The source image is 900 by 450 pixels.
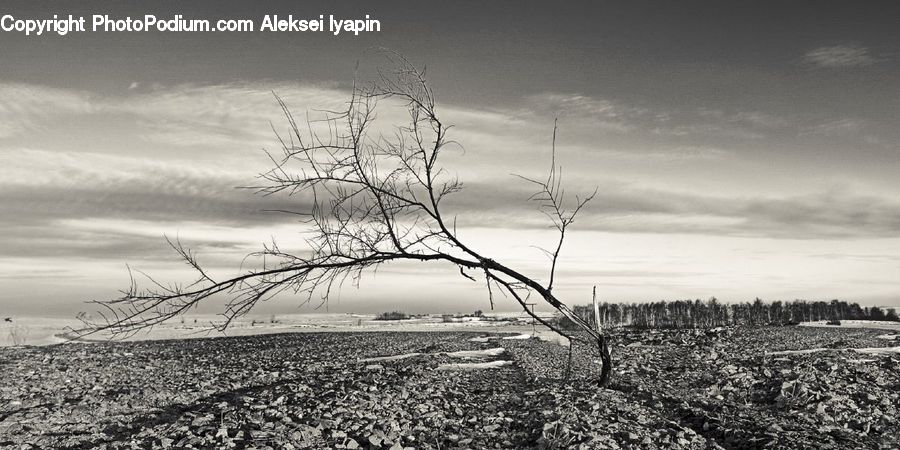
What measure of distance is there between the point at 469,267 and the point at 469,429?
7.67 feet

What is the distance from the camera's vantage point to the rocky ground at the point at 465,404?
726 centimetres

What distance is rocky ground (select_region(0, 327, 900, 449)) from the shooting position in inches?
286

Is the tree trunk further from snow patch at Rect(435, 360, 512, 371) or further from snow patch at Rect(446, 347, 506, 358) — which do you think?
snow patch at Rect(446, 347, 506, 358)

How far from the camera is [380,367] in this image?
46.9 feet

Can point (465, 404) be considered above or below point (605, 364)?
below

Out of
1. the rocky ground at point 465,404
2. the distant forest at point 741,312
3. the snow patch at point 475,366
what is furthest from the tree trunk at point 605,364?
the distant forest at point 741,312

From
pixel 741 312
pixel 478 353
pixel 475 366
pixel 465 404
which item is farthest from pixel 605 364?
pixel 741 312

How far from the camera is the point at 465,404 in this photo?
9.35 meters

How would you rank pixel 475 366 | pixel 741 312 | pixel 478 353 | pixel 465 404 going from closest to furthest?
pixel 465 404, pixel 475 366, pixel 478 353, pixel 741 312

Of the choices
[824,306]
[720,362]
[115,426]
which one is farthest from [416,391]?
[824,306]

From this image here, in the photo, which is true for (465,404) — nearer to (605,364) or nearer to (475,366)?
(605,364)

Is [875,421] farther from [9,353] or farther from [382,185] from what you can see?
[9,353]

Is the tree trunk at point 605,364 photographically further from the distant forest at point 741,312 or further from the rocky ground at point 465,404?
the distant forest at point 741,312

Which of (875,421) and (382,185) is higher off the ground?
(382,185)
